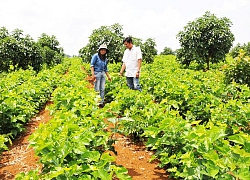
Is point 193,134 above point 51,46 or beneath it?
beneath

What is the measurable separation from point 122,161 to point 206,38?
42.1 ft

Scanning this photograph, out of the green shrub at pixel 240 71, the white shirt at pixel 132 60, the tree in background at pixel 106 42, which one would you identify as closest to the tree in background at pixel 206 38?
the tree in background at pixel 106 42

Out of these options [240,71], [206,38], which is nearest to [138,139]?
[240,71]

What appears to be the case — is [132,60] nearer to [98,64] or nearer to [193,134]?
[98,64]

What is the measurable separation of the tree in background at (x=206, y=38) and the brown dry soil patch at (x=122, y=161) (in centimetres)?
1130

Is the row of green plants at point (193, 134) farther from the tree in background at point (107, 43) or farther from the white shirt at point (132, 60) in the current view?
the tree in background at point (107, 43)

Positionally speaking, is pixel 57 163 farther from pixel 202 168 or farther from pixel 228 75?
pixel 228 75

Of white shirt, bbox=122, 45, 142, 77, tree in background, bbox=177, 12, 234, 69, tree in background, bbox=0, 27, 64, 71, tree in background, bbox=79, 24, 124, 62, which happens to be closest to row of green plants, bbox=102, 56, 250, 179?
white shirt, bbox=122, 45, 142, 77

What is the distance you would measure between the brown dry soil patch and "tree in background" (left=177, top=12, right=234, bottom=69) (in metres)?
11.3

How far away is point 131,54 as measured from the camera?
7.43m

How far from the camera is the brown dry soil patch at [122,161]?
4168mm

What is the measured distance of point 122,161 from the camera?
15.2 ft

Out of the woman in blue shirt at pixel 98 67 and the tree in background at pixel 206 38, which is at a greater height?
the tree in background at pixel 206 38

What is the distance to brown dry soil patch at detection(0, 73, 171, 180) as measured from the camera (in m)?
4.17
